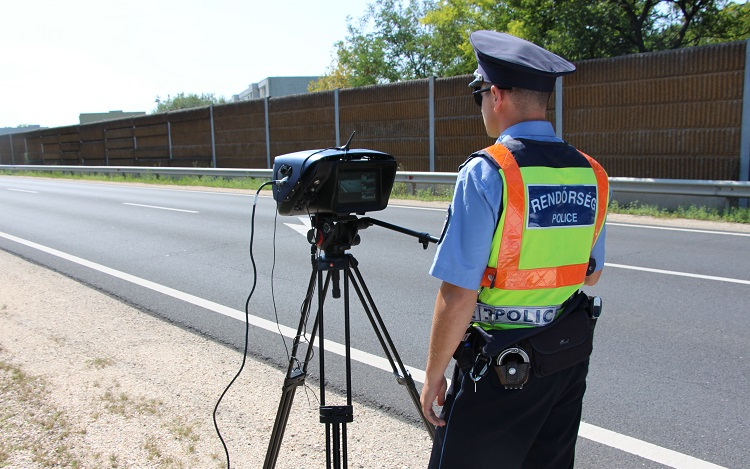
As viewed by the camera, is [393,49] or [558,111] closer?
[558,111]

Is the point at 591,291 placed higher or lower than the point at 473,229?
lower

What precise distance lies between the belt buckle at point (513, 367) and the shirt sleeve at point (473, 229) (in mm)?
247

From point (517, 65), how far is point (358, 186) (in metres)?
0.89

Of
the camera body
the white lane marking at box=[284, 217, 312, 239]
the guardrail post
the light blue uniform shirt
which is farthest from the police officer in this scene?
the guardrail post

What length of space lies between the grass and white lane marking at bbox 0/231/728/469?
7.89m

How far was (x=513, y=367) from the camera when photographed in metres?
1.95

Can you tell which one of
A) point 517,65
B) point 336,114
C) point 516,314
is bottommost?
point 516,314

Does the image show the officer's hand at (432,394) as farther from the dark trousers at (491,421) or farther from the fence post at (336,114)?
the fence post at (336,114)

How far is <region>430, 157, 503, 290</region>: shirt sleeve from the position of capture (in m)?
1.89

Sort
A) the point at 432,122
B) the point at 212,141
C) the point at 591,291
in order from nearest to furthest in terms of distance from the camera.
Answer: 1. the point at 591,291
2. the point at 432,122
3. the point at 212,141

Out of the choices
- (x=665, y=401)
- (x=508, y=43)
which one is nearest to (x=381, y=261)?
(x=665, y=401)

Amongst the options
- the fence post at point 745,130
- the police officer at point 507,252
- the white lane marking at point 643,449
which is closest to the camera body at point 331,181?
the police officer at point 507,252

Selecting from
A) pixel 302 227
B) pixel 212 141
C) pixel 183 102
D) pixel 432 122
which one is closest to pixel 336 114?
pixel 432 122

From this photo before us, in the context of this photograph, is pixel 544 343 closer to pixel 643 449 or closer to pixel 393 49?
pixel 643 449
